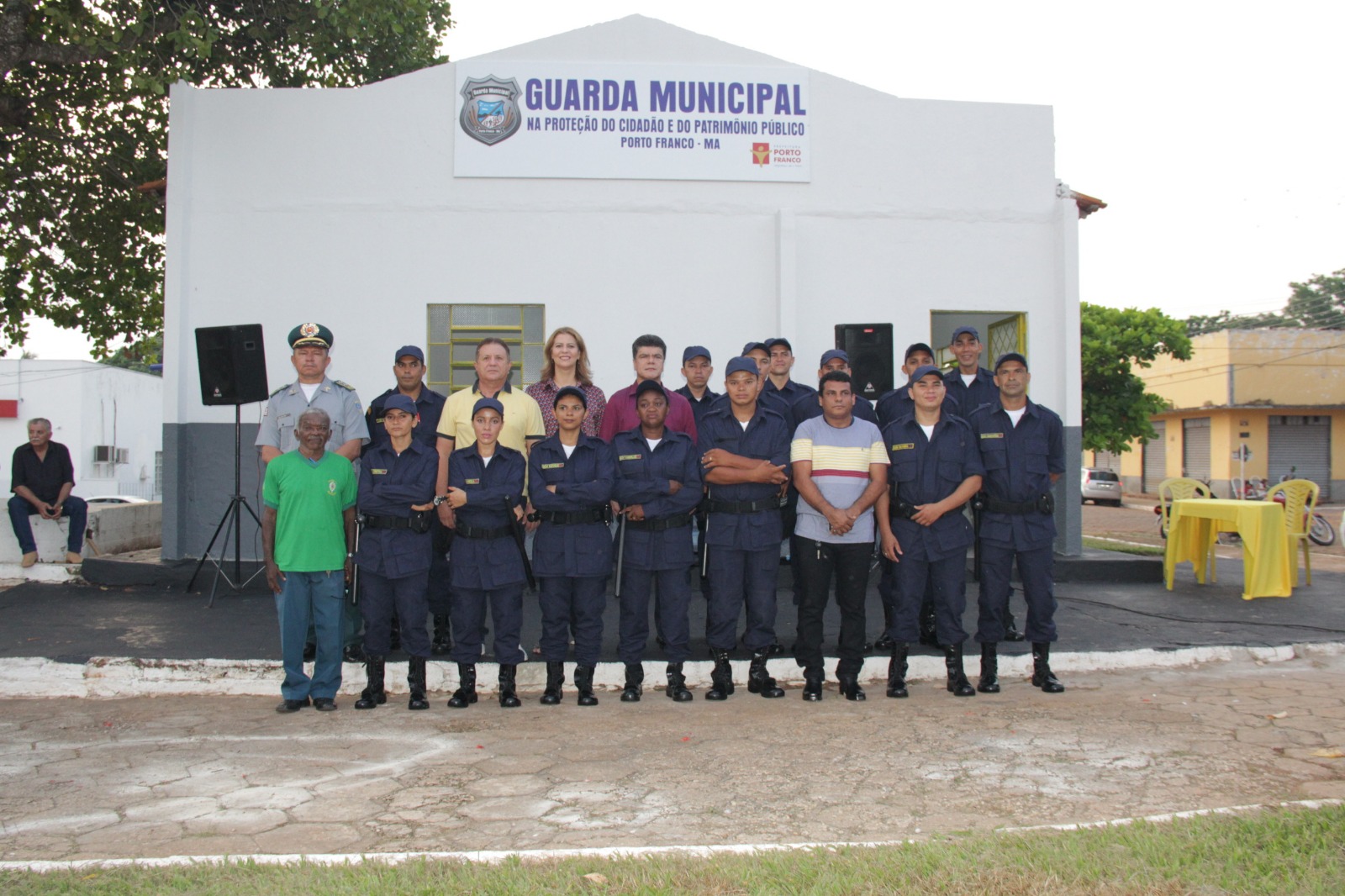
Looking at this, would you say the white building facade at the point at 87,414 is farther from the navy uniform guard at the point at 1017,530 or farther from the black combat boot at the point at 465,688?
the navy uniform guard at the point at 1017,530

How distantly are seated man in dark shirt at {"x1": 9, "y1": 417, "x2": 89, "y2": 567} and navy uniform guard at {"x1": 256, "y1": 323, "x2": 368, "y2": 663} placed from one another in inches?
169

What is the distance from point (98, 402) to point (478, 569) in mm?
31348

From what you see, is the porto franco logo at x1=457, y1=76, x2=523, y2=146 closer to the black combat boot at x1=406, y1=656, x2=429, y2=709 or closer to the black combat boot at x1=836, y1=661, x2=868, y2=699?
the black combat boot at x1=406, y1=656, x2=429, y2=709

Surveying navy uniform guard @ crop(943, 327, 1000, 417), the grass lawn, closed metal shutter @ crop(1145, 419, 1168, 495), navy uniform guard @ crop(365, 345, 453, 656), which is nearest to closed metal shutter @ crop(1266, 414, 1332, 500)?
closed metal shutter @ crop(1145, 419, 1168, 495)

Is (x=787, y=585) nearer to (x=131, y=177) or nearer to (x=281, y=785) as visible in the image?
(x=281, y=785)

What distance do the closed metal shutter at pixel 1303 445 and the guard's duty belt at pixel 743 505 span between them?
114ft

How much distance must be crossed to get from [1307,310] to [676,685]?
63619 millimetres

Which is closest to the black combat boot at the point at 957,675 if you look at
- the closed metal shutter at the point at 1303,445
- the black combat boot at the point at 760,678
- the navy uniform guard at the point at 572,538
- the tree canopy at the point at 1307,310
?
the black combat boot at the point at 760,678

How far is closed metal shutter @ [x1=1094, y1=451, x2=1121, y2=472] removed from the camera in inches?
1693

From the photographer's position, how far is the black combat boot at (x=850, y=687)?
567cm


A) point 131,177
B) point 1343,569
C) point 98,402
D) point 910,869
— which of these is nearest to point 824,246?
point 1343,569

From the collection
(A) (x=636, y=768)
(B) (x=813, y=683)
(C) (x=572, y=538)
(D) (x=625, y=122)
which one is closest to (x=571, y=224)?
(D) (x=625, y=122)

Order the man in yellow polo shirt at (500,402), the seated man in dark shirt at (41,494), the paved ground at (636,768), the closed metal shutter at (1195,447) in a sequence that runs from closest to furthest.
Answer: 1. the paved ground at (636,768)
2. the man in yellow polo shirt at (500,402)
3. the seated man in dark shirt at (41,494)
4. the closed metal shutter at (1195,447)

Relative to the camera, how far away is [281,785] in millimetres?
4156
